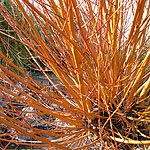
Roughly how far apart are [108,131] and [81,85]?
0.34 metres

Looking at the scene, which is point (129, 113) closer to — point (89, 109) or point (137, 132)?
point (137, 132)

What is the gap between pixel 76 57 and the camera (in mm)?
581

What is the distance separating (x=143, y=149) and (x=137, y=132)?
0.09 metres

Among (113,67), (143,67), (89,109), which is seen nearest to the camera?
(143,67)

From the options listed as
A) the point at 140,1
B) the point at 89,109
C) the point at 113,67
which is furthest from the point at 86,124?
the point at 140,1

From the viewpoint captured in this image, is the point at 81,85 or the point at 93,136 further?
the point at 93,136

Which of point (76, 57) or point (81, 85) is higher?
point (76, 57)

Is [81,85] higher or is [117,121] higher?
[81,85]

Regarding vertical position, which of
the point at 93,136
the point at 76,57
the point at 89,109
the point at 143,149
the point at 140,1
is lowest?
the point at 143,149

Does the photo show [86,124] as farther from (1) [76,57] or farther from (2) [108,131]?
(1) [76,57]

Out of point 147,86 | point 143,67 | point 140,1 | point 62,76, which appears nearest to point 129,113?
point 147,86

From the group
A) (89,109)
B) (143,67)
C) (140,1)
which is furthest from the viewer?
(89,109)

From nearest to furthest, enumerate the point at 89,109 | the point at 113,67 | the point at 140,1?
1. the point at 140,1
2. the point at 113,67
3. the point at 89,109

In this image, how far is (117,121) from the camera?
2.71 feet
